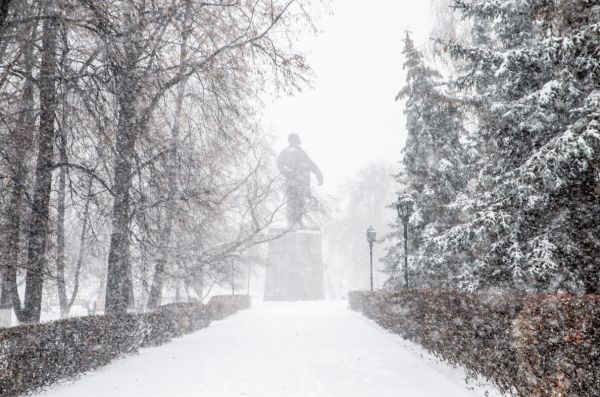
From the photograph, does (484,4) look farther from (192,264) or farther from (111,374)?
(192,264)

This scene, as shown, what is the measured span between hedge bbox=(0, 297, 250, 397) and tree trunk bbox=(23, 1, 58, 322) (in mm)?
1416

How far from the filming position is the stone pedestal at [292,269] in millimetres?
30781

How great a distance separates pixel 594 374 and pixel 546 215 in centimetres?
610

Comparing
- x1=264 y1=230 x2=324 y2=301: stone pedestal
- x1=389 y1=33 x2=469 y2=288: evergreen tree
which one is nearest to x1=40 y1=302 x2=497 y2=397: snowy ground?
x1=389 y1=33 x2=469 y2=288: evergreen tree

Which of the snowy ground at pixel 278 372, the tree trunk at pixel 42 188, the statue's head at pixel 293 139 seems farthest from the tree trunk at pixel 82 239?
the statue's head at pixel 293 139

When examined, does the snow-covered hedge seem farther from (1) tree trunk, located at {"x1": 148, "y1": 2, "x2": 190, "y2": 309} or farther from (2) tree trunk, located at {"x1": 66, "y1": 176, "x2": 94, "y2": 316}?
(2) tree trunk, located at {"x1": 66, "y1": 176, "x2": 94, "y2": 316}

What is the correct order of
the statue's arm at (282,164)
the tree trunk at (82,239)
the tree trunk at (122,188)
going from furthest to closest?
the statue's arm at (282,164)
the tree trunk at (82,239)
the tree trunk at (122,188)

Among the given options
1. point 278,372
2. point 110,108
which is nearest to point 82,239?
point 110,108

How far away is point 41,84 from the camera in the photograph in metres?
7.54

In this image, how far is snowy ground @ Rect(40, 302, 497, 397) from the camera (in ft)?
17.8

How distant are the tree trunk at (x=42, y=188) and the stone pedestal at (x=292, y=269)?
75.8 ft

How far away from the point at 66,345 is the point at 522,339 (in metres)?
A: 6.02

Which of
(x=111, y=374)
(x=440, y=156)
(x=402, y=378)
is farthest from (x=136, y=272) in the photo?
(x=440, y=156)

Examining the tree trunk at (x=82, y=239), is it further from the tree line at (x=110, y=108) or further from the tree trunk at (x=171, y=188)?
the tree trunk at (x=171, y=188)
